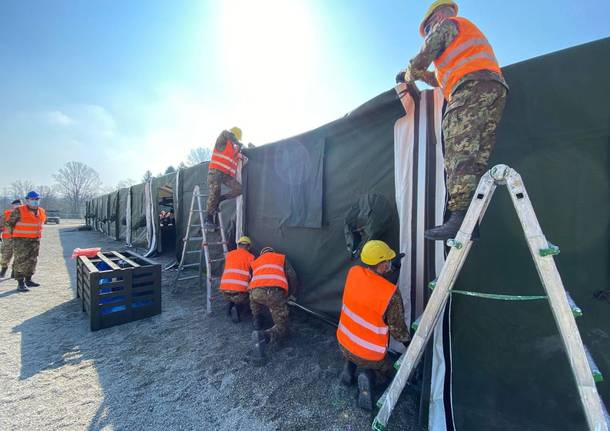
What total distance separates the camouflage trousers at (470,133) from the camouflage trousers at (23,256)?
21.5ft

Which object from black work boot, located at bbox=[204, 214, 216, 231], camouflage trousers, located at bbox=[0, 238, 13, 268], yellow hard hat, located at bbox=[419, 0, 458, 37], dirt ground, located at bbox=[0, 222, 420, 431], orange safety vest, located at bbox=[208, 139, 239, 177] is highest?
yellow hard hat, located at bbox=[419, 0, 458, 37]

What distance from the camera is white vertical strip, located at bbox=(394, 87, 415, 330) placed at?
217 centimetres

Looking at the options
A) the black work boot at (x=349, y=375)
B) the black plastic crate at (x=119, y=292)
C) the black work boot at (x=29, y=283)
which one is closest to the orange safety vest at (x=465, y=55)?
the black work boot at (x=349, y=375)

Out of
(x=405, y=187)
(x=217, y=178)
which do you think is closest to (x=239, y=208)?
(x=217, y=178)

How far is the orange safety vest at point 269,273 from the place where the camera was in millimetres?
2686

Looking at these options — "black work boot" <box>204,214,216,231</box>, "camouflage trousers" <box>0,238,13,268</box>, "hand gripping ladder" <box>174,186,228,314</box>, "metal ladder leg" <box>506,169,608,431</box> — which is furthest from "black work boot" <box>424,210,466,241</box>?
"camouflage trousers" <box>0,238,13,268</box>

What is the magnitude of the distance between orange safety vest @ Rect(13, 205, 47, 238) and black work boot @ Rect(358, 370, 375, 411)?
602cm

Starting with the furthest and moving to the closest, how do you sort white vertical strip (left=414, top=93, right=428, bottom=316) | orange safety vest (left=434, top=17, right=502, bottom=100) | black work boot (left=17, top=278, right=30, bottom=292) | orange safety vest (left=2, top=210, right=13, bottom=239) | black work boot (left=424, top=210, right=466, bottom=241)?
orange safety vest (left=2, top=210, right=13, bottom=239) → black work boot (left=17, top=278, right=30, bottom=292) → white vertical strip (left=414, top=93, right=428, bottom=316) → orange safety vest (left=434, top=17, right=502, bottom=100) → black work boot (left=424, top=210, right=466, bottom=241)

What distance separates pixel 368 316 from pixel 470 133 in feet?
4.60

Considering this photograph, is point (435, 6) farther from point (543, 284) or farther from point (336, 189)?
point (543, 284)

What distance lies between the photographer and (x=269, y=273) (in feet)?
8.95

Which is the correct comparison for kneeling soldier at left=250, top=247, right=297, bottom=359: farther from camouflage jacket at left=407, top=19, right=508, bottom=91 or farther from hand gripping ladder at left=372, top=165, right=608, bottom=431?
camouflage jacket at left=407, top=19, right=508, bottom=91

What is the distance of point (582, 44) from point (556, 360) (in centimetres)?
189

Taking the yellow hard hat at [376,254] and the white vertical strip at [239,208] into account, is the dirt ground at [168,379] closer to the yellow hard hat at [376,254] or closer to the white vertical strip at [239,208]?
the yellow hard hat at [376,254]
